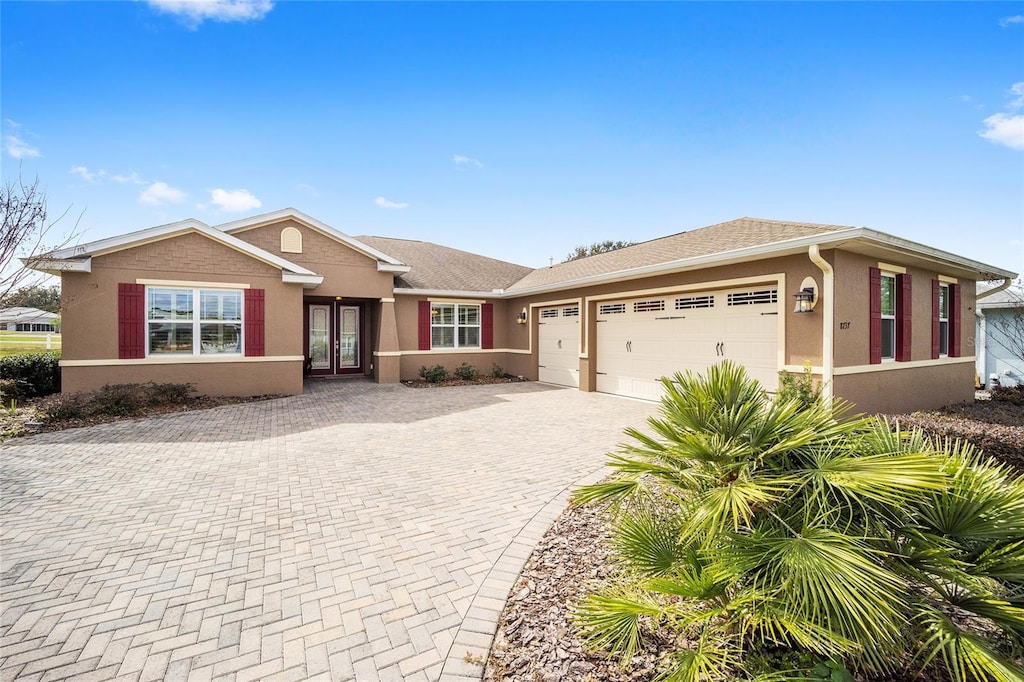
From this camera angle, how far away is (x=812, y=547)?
180 centimetres

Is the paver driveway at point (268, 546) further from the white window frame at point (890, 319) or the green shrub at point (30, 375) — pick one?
the white window frame at point (890, 319)

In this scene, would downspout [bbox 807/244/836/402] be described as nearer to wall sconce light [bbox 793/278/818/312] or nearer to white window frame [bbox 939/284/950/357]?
wall sconce light [bbox 793/278/818/312]

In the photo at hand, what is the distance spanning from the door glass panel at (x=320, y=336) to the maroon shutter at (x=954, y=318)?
716 inches

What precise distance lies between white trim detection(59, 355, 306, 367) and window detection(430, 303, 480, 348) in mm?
4885

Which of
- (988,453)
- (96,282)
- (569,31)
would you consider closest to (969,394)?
(988,453)

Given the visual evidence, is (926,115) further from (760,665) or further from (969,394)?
(760,665)

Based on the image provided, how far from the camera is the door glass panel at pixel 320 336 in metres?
15.8

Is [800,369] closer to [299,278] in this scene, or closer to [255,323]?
[299,278]

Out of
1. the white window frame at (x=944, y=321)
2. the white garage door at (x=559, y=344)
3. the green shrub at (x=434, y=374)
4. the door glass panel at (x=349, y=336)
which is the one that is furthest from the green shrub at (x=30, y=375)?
the white window frame at (x=944, y=321)

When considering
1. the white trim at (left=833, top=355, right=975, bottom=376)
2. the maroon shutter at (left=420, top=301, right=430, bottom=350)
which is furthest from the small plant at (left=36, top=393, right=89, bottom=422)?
the white trim at (left=833, top=355, right=975, bottom=376)

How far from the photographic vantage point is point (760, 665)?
6.68 ft

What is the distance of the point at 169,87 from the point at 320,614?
12057 millimetres

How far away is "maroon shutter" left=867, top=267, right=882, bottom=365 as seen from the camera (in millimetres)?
7906

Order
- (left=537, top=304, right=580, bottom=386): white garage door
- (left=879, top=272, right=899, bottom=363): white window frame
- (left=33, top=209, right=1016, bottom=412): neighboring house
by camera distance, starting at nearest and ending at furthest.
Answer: (left=33, top=209, right=1016, bottom=412): neighboring house → (left=879, top=272, right=899, bottom=363): white window frame → (left=537, top=304, right=580, bottom=386): white garage door
